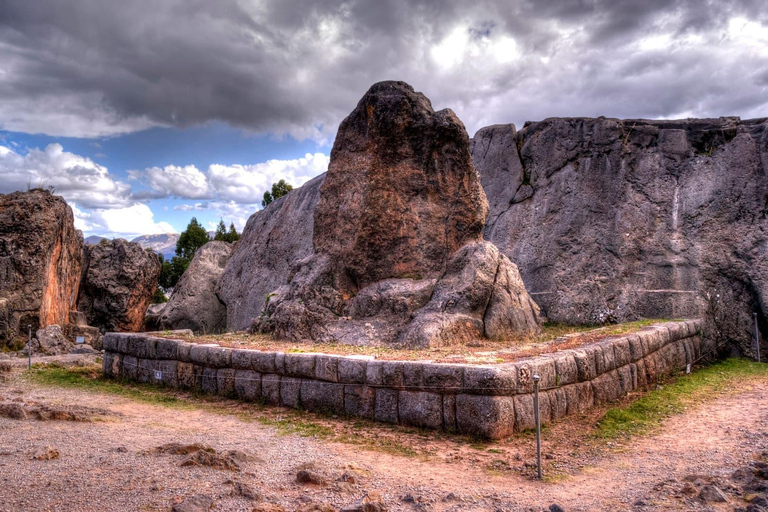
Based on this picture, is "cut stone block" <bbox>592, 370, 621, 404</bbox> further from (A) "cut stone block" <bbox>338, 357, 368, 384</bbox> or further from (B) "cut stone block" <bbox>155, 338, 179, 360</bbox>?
(B) "cut stone block" <bbox>155, 338, 179, 360</bbox>

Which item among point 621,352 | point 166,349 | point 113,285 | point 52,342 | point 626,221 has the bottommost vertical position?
point 52,342

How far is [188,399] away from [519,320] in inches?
229

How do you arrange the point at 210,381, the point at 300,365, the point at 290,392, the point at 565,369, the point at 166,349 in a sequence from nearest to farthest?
the point at 565,369 → the point at 300,365 → the point at 290,392 → the point at 210,381 → the point at 166,349

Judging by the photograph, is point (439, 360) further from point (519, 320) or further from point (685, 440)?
point (519, 320)

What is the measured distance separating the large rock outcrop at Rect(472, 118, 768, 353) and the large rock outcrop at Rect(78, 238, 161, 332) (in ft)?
38.3

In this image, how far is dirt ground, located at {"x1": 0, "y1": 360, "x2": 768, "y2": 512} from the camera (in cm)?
458

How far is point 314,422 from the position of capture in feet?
23.8

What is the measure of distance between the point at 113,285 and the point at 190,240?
20.6 m

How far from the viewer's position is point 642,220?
45.5ft

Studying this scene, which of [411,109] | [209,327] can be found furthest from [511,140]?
[209,327]

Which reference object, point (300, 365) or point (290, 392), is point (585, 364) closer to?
point (300, 365)

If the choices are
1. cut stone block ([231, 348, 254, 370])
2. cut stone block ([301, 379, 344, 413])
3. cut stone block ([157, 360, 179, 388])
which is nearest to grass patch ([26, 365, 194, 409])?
cut stone block ([157, 360, 179, 388])

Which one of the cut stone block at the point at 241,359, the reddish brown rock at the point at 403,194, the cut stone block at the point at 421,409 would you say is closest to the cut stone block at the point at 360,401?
the cut stone block at the point at 421,409

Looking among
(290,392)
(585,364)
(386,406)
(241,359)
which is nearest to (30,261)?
(241,359)
